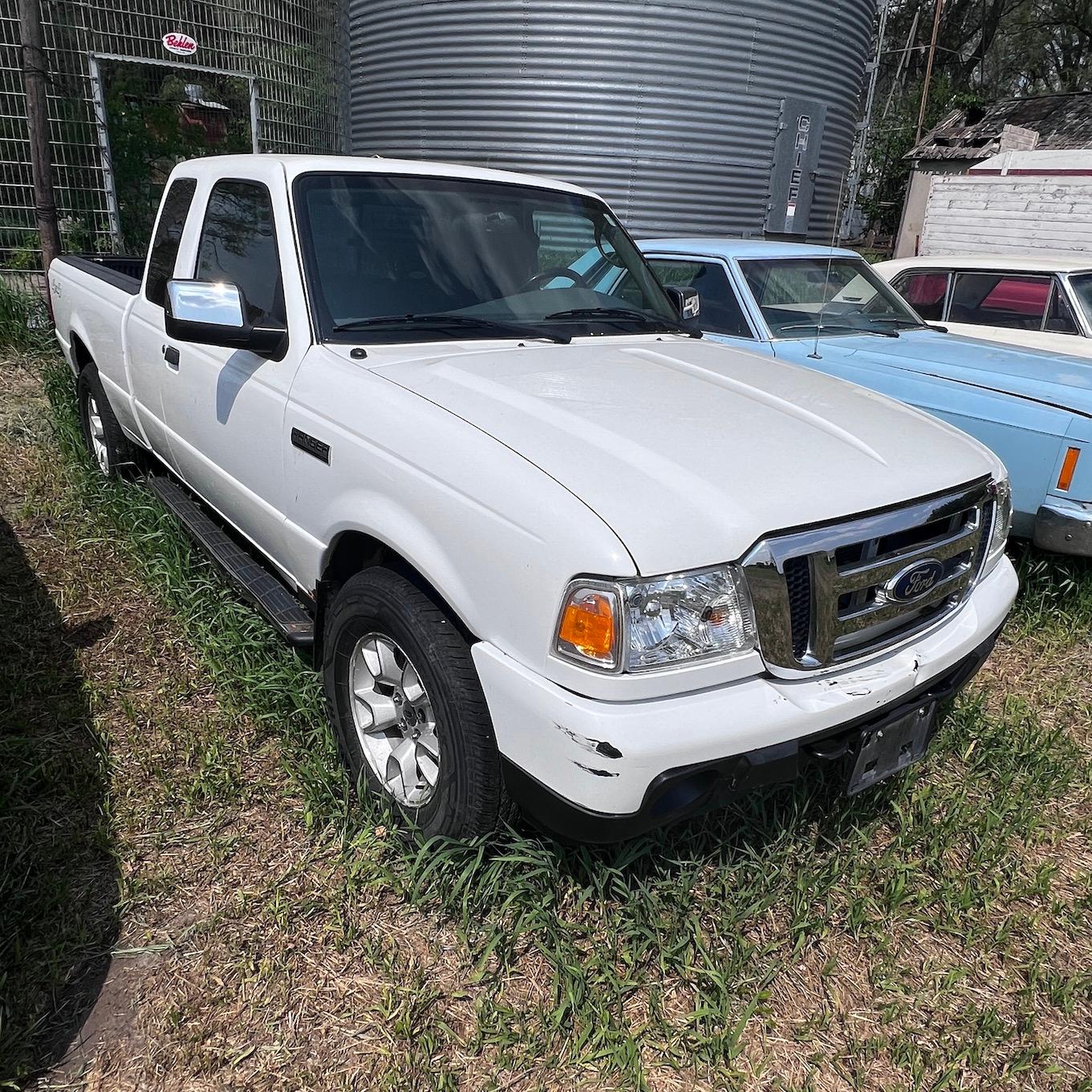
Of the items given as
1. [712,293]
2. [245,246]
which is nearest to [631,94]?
[712,293]

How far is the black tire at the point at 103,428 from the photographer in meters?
4.79

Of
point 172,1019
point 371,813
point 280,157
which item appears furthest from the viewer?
point 280,157

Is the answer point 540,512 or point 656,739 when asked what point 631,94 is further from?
point 656,739

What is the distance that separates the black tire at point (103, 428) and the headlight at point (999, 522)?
4.26m

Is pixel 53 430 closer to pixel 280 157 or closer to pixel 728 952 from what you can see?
pixel 280 157

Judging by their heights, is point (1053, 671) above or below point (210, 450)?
below

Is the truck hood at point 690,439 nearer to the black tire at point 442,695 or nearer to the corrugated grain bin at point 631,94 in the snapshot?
the black tire at point 442,695

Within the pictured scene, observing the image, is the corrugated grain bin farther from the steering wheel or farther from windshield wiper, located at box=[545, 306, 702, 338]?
the steering wheel

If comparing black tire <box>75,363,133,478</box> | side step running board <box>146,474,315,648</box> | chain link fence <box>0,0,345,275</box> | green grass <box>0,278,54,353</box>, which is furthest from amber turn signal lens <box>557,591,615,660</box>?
chain link fence <box>0,0,345,275</box>

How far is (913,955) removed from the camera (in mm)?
2414

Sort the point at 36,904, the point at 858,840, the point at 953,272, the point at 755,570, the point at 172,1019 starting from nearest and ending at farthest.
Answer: the point at 755,570
the point at 172,1019
the point at 36,904
the point at 858,840
the point at 953,272

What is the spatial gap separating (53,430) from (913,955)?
19.7 feet

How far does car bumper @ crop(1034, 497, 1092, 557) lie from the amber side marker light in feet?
0.20

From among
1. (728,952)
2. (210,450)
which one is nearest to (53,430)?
(210,450)
